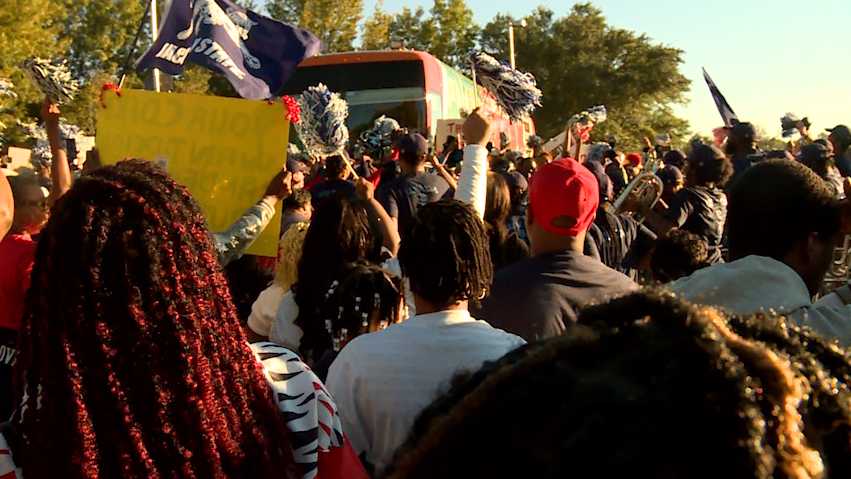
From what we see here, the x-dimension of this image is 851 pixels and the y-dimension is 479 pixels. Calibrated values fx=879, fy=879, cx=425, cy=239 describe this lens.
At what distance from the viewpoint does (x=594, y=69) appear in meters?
58.7

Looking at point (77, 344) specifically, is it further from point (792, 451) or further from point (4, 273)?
point (4, 273)

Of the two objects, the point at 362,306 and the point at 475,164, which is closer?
the point at 362,306

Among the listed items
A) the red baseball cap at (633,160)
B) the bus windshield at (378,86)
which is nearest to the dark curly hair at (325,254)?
the bus windshield at (378,86)

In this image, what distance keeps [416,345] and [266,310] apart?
6.13ft

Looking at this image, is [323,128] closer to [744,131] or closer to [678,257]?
[678,257]

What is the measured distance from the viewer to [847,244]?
5312 mm

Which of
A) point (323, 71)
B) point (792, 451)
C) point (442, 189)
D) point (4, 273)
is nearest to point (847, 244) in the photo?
point (442, 189)

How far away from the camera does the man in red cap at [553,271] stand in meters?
3.21

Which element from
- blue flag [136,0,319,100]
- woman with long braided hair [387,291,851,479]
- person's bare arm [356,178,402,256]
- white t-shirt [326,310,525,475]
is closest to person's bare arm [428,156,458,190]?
blue flag [136,0,319,100]

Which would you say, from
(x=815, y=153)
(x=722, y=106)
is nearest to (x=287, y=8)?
(x=722, y=106)

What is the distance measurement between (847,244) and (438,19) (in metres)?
43.4

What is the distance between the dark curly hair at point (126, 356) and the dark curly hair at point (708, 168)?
18.0 feet

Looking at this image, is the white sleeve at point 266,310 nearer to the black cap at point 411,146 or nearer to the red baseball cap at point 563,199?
the red baseball cap at point 563,199

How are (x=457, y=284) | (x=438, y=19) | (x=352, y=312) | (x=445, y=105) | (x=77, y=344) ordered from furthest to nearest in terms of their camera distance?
1. (x=438, y=19)
2. (x=445, y=105)
3. (x=352, y=312)
4. (x=457, y=284)
5. (x=77, y=344)
